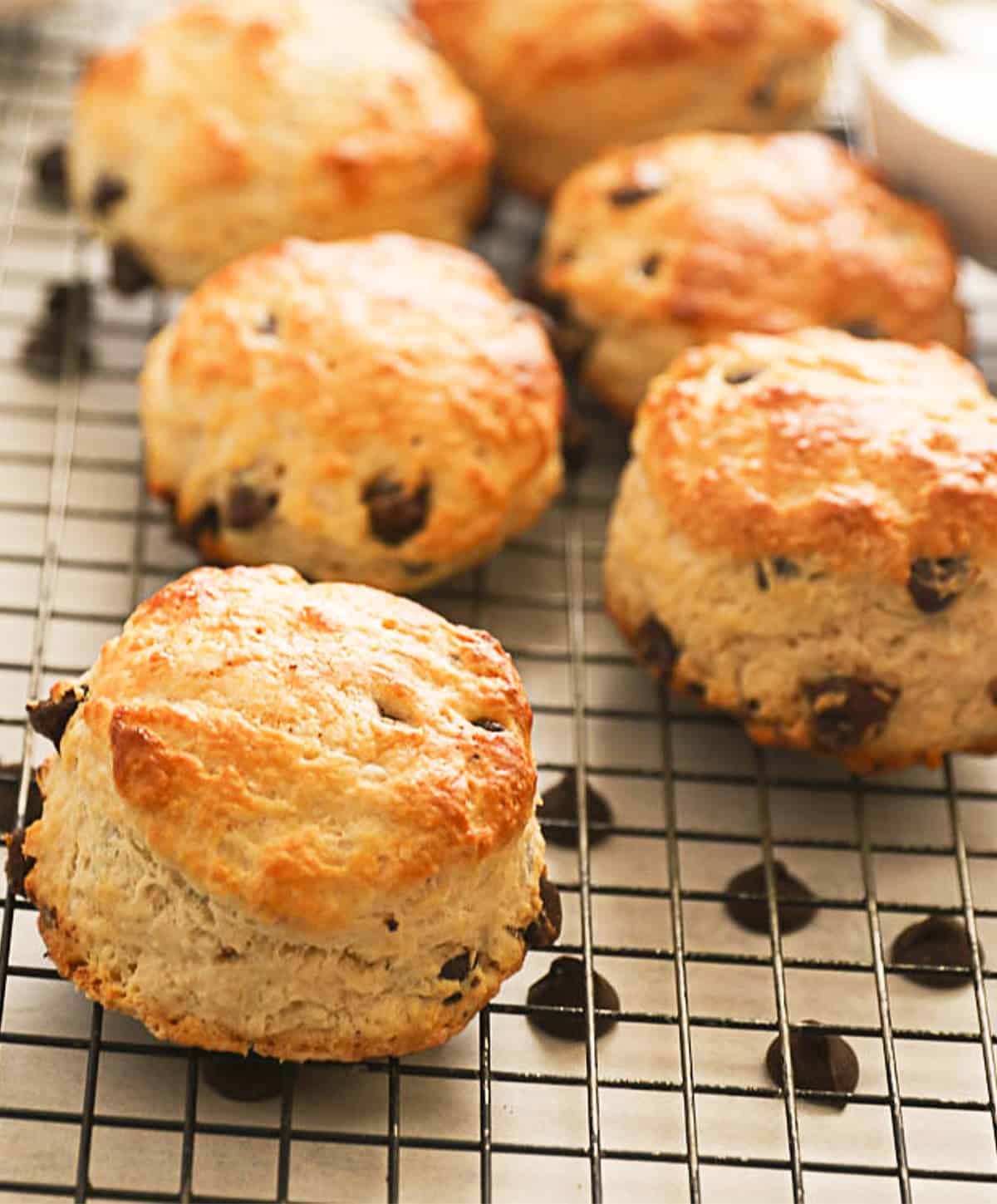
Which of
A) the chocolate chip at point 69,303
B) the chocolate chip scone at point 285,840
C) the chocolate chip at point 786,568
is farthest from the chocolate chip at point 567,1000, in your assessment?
the chocolate chip at point 69,303

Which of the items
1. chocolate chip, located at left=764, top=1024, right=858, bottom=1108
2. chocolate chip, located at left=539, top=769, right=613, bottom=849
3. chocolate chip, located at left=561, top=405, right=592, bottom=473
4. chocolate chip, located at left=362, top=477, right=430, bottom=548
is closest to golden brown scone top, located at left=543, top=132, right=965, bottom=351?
chocolate chip, located at left=561, top=405, right=592, bottom=473

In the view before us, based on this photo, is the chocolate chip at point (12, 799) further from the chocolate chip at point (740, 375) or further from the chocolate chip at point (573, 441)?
the chocolate chip at point (740, 375)

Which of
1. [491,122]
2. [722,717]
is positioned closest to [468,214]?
[491,122]

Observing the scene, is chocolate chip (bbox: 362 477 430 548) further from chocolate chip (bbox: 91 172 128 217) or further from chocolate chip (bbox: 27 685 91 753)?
chocolate chip (bbox: 91 172 128 217)

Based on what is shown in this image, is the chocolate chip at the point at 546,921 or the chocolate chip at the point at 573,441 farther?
the chocolate chip at the point at 573,441

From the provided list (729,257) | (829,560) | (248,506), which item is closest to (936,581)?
(829,560)
